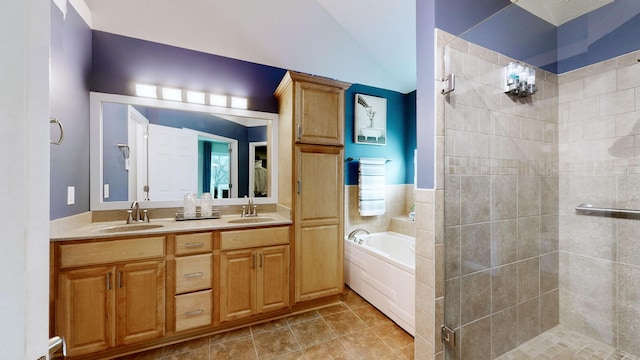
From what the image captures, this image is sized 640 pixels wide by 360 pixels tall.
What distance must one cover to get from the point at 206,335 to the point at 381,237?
6.96 feet

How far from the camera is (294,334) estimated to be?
1.90 metres

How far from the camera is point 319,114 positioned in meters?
2.24

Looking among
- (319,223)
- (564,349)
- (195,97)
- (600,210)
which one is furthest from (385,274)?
(195,97)

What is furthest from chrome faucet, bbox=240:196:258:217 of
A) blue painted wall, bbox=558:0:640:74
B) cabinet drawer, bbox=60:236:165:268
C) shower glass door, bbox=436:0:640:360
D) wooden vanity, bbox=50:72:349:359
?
blue painted wall, bbox=558:0:640:74

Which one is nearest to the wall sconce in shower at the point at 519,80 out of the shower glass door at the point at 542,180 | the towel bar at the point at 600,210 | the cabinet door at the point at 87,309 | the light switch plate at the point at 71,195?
the shower glass door at the point at 542,180

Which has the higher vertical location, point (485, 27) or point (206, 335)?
point (485, 27)

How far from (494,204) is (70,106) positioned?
10.2 feet

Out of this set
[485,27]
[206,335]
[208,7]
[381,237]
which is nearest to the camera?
[485,27]

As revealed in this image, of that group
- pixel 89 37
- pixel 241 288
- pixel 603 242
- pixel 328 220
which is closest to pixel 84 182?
pixel 89 37

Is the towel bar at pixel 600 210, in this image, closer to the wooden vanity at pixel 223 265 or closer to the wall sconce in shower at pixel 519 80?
the wall sconce in shower at pixel 519 80

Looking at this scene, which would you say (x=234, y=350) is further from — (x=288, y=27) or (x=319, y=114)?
(x=288, y=27)

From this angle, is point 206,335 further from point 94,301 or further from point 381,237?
point 381,237

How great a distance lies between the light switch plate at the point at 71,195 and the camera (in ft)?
5.57

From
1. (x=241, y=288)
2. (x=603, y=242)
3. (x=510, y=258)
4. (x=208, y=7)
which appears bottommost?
(x=241, y=288)
